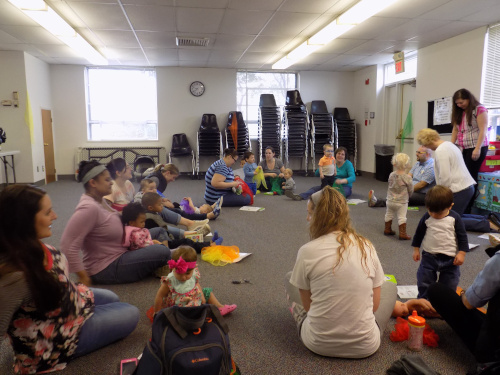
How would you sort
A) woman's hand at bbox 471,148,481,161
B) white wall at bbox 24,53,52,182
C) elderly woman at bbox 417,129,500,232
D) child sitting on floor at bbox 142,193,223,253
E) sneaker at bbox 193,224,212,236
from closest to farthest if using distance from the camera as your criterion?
child sitting on floor at bbox 142,193,223,253, elderly woman at bbox 417,129,500,232, sneaker at bbox 193,224,212,236, woman's hand at bbox 471,148,481,161, white wall at bbox 24,53,52,182

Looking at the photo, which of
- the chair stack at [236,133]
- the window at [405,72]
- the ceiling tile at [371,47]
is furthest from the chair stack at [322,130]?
the ceiling tile at [371,47]

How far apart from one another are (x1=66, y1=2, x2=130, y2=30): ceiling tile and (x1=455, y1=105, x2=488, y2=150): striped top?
16.7 ft

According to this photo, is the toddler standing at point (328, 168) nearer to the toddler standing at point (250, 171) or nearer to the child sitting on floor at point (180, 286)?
the toddler standing at point (250, 171)

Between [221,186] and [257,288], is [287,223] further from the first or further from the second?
[257,288]

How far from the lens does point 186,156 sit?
35.5ft

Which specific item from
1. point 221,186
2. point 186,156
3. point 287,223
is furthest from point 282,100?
point 287,223

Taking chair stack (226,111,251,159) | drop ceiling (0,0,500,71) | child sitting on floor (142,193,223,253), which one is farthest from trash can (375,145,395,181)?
child sitting on floor (142,193,223,253)

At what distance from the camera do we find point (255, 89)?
1123cm

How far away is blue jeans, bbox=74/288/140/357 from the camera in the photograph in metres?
2.15

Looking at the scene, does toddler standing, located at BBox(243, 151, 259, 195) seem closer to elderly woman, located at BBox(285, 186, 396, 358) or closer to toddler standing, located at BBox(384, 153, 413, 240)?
toddler standing, located at BBox(384, 153, 413, 240)

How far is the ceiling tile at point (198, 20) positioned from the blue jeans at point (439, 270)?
454cm

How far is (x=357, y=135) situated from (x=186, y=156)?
16.2ft

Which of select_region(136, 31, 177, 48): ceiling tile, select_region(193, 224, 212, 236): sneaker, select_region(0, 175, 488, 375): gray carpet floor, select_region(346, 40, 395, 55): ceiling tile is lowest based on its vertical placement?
select_region(0, 175, 488, 375): gray carpet floor

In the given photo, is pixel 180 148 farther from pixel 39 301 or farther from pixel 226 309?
pixel 39 301
